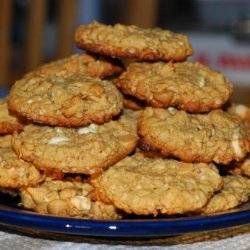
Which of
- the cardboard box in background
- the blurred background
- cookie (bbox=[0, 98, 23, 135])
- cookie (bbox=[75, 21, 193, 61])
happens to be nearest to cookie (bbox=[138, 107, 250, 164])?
cookie (bbox=[75, 21, 193, 61])

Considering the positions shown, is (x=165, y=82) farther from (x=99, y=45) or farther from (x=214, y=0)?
(x=214, y=0)

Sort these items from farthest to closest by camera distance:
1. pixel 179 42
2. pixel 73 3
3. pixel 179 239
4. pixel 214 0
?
1. pixel 214 0
2. pixel 73 3
3. pixel 179 42
4. pixel 179 239

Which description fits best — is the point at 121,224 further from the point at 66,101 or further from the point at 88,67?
the point at 88,67

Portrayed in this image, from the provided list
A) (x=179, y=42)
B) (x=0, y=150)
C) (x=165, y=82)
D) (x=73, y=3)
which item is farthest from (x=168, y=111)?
(x=73, y=3)

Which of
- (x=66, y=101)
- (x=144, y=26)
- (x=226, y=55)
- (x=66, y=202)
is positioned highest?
(x=66, y=101)

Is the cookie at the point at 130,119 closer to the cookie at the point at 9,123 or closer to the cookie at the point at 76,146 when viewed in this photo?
the cookie at the point at 76,146

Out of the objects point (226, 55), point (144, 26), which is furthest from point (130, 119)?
point (226, 55)

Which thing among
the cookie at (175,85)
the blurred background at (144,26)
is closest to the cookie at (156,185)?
the cookie at (175,85)
